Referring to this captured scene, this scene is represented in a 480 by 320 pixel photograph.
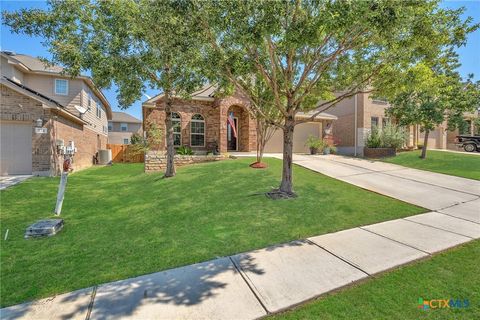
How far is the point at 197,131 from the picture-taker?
16781mm

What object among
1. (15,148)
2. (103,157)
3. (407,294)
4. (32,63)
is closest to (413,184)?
(407,294)

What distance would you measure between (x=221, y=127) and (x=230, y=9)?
1090 centimetres

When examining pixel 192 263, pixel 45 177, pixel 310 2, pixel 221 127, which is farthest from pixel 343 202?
pixel 45 177

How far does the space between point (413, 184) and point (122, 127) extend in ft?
129

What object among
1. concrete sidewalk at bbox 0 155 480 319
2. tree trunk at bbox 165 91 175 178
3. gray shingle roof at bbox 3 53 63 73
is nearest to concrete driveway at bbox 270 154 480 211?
concrete sidewalk at bbox 0 155 480 319

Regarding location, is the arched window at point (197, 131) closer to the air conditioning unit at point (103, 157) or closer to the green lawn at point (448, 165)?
the air conditioning unit at point (103, 157)

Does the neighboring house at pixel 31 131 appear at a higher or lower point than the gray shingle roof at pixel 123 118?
lower

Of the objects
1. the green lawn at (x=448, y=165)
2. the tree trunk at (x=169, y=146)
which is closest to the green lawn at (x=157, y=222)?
the tree trunk at (x=169, y=146)

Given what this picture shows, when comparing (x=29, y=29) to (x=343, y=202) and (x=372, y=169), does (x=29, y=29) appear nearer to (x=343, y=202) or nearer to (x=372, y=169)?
(x=343, y=202)

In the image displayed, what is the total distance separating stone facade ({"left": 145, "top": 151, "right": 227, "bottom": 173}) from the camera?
13.6m

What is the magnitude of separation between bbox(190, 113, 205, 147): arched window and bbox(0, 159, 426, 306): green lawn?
7.31 metres

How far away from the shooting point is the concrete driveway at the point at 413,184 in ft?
23.5

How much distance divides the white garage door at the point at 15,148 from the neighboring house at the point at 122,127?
85.6 feet

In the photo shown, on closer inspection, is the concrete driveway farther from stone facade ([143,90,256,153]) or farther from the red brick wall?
the red brick wall
